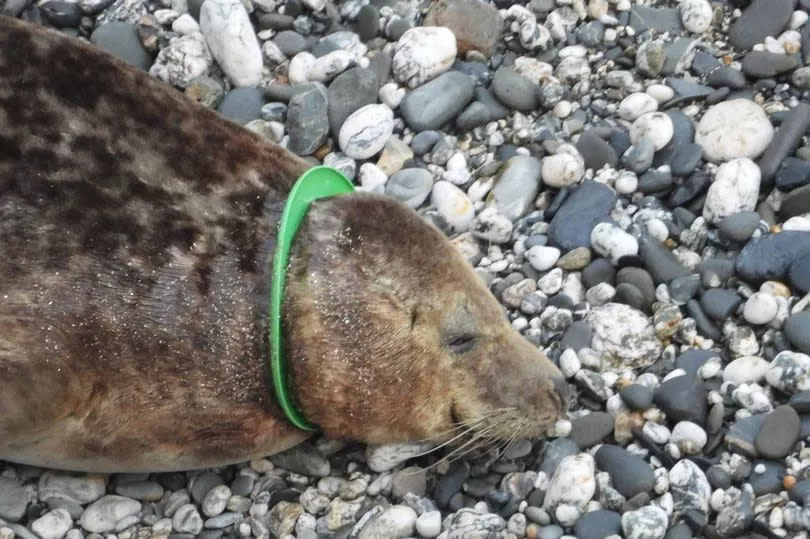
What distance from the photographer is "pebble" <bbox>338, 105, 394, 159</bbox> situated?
5.02 metres

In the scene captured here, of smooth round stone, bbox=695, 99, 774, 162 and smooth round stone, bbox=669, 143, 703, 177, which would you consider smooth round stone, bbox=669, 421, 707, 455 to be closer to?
smooth round stone, bbox=669, 143, 703, 177

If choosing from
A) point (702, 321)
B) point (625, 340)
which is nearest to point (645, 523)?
point (625, 340)

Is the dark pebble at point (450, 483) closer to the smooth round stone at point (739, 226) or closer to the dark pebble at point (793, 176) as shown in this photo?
the smooth round stone at point (739, 226)

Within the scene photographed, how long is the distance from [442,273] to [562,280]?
2.32 feet

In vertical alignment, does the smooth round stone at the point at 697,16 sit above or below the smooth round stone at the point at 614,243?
above

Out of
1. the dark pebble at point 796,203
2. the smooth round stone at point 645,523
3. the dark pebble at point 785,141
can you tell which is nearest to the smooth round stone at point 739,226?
the dark pebble at point 796,203

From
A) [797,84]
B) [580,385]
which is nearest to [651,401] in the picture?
[580,385]

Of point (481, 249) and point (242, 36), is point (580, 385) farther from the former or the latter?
point (242, 36)

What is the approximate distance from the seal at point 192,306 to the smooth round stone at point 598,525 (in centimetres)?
38

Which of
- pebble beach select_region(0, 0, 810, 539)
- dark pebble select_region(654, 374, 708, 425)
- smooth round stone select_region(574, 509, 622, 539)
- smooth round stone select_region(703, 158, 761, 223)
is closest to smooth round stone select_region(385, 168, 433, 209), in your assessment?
pebble beach select_region(0, 0, 810, 539)

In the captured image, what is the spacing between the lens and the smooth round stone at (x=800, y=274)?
4406 millimetres

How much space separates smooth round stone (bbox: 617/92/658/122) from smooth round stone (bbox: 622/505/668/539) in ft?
6.33

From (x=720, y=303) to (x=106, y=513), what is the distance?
7.32ft

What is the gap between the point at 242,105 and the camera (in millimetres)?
5219
